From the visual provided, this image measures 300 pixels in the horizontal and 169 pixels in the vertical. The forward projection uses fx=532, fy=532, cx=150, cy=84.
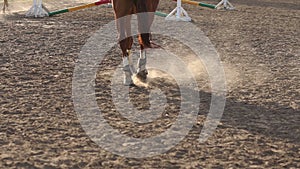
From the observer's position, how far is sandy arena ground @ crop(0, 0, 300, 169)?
3.61 meters

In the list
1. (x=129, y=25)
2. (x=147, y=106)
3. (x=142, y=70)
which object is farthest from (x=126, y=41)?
(x=147, y=106)

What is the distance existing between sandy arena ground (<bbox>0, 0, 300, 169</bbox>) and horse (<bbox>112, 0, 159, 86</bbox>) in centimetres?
24

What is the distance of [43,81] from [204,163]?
285cm

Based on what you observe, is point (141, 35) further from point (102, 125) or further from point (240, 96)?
point (102, 125)

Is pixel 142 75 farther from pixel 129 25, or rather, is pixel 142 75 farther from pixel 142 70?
pixel 129 25

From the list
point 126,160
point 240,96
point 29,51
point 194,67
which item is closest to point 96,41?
point 29,51

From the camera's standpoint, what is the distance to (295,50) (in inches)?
314

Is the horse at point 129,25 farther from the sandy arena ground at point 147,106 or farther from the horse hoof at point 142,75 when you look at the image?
the sandy arena ground at point 147,106

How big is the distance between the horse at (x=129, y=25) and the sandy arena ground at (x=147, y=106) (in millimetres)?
243

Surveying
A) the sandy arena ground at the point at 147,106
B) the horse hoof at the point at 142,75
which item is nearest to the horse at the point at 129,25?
the horse hoof at the point at 142,75

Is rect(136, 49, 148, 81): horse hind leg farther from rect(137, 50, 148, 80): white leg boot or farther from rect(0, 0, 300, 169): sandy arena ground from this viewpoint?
rect(0, 0, 300, 169): sandy arena ground

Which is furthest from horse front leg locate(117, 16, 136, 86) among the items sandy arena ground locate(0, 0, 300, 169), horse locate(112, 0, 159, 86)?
sandy arena ground locate(0, 0, 300, 169)

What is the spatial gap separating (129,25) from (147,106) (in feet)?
3.96

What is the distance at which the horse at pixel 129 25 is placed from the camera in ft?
18.4
